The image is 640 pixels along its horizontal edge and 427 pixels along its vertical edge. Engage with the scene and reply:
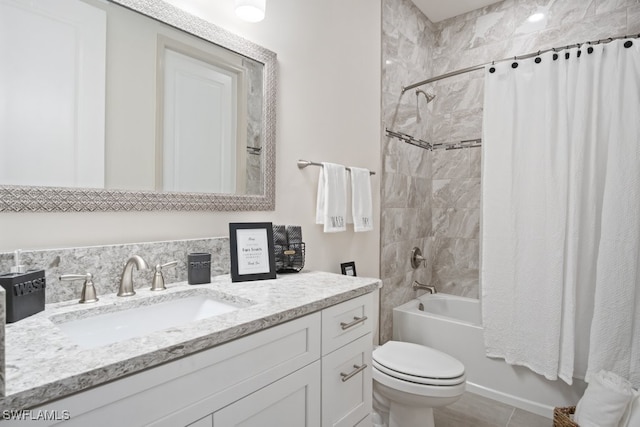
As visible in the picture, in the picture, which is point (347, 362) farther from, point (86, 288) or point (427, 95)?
point (427, 95)

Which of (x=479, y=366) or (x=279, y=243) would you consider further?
(x=479, y=366)

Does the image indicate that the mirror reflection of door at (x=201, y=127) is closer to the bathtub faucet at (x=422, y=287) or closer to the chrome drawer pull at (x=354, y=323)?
the chrome drawer pull at (x=354, y=323)

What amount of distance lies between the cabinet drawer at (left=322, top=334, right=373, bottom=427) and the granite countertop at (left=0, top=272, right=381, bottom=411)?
7.5 inches

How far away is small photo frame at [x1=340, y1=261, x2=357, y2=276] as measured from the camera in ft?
6.53

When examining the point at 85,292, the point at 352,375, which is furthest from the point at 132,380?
the point at 352,375

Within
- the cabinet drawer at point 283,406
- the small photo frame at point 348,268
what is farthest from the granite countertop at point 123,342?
the small photo frame at point 348,268

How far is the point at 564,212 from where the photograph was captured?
1940 mm

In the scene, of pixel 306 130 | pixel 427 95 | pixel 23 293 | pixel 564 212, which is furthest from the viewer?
pixel 427 95

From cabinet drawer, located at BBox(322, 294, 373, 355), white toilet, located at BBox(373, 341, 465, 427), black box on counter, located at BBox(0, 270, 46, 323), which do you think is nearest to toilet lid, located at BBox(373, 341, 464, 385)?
white toilet, located at BBox(373, 341, 465, 427)

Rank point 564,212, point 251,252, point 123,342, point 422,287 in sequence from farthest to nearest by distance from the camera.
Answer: point 422,287 < point 564,212 < point 251,252 < point 123,342

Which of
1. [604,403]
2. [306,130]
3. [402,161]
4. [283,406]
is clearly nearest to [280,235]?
[306,130]

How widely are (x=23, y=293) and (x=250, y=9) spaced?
1.21 metres

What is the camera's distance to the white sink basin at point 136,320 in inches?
35.4

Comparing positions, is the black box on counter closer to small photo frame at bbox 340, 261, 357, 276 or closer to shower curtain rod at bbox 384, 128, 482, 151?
small photo frame at bbox 340, 261, 357, 276
